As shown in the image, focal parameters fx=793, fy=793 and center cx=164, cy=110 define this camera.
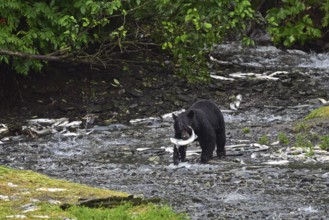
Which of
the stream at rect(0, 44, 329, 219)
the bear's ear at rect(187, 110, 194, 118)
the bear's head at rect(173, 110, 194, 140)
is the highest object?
the bear's ear at rect(187, 110, 194, 118)

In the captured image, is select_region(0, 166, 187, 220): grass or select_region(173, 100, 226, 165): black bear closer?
select_region(0, 166, 187, 220): grass

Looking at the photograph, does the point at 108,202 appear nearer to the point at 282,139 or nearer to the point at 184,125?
the point at 184,125

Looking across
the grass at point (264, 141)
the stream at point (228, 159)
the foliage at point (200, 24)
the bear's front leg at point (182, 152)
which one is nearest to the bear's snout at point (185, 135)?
the bear's front leg at point (182, 152)

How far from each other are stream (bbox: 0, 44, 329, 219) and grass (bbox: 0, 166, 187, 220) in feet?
3.26

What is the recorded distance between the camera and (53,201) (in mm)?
9398

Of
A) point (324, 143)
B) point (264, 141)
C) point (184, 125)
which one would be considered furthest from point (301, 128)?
point (184, 125)

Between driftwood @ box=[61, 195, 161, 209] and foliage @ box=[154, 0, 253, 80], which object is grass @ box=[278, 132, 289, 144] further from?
driftwood @ box=[61, 195, 161, 209]

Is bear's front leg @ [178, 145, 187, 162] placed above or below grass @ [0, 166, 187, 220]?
below

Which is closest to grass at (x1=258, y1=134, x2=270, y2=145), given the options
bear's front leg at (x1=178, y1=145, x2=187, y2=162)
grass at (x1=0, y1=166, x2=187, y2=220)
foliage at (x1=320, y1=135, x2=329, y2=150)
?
foliage at (x1=320, y1=135, x2=329, y2=150)

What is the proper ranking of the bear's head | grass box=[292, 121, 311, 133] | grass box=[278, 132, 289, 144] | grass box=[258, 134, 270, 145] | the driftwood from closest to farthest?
the driftwood < the bear's head < grass box=[278, 132, 289, 144] < grass box=[258, 134, 270, 145] < grass box=[292, 121, 311, 133]

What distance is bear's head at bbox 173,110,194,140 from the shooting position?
46.8 ft

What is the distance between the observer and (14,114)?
2241 cm

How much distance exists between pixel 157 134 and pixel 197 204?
8.63 metres

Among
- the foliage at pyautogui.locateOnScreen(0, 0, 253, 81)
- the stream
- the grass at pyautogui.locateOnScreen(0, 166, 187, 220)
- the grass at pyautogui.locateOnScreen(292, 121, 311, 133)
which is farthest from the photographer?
the grass at pyautogui.locateOnScreen(292, 121, 311, 133)
